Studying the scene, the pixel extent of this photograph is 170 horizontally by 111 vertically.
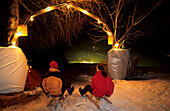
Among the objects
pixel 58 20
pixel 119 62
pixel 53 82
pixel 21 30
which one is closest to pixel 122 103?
pixel 53 82

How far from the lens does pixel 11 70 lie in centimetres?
392

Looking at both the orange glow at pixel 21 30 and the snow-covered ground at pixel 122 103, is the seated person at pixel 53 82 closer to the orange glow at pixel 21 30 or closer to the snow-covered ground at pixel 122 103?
the snow-covered ground at pixel 122 103

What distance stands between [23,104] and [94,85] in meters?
2.04

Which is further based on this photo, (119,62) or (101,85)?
(119,62)

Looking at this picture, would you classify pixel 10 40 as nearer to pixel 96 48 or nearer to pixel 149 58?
pixel 96 48

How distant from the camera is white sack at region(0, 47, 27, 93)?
3.81 m

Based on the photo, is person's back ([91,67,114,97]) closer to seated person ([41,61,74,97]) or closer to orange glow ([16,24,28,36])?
seated person ([41,61,74,97])

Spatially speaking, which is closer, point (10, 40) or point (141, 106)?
point (141, 106)

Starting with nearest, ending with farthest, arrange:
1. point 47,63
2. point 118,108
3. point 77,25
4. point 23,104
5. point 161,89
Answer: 1. point 118,108
2. point 23,104
3. point 161,89
4. point 77,25
5. point 47,63

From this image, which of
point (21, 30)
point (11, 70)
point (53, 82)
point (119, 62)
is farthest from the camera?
point (119, 62)

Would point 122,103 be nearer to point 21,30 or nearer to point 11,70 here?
point 11,70

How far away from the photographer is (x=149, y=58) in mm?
18625

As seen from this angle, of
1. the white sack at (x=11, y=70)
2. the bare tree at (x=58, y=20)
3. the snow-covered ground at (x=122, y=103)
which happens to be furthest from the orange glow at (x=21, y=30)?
the snow-covered ground at (x=122, y=103)

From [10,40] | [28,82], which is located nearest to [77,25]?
[10,40]
